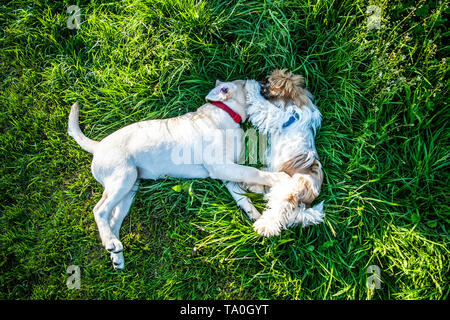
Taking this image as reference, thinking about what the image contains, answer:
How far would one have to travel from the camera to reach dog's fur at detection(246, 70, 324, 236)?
3024mm

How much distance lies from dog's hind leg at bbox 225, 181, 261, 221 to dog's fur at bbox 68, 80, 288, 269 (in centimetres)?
4

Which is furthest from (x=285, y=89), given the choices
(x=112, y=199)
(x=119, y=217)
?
(x=119, y=217)

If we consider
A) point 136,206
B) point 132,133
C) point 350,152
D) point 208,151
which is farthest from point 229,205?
point 350,152

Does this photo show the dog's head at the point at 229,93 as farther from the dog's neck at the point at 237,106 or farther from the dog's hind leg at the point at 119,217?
the dog's hind leg at the point at 119,217

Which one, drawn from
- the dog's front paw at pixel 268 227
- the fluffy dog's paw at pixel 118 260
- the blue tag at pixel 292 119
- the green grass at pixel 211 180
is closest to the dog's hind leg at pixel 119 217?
the fluffy dog's paw at pixel 118 260

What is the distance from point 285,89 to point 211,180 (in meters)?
1.38

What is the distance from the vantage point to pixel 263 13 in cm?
354

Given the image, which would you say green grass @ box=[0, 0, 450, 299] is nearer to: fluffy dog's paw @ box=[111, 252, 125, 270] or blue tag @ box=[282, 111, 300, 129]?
fluffy dog's paw @ box=[111, 252, 125, 270]

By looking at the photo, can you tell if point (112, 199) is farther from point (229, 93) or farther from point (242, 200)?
point (229, 93)

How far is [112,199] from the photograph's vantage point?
3164 millimetres

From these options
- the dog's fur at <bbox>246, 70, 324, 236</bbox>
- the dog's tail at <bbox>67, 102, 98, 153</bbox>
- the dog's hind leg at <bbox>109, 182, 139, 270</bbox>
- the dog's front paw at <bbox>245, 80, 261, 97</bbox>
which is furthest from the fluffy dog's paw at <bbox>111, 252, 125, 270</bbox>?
the dog's front paw at <bbox>245, 80, 261, 97</bbox>

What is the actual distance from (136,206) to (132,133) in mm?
983

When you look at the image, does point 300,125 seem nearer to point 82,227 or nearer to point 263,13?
point 263,13

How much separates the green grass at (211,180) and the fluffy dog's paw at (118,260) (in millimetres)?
132
